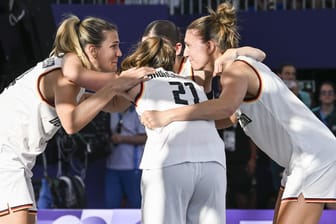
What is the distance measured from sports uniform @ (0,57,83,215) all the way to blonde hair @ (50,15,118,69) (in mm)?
115

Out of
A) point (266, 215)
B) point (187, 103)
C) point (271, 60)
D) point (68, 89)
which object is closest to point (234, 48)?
point (187, 103)

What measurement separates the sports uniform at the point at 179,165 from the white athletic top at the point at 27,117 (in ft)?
1.89

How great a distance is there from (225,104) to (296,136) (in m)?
0.52

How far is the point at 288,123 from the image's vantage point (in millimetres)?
5527

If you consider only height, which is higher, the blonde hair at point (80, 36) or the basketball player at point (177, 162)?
the blonde hair at point (80, 36)

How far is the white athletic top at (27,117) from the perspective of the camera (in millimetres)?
5453

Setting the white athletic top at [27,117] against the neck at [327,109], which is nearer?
the white athletic top at [27,117]

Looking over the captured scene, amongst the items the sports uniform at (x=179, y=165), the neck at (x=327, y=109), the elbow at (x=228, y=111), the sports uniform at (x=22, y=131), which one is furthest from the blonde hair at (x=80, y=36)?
the neck at (x=327, y=109)

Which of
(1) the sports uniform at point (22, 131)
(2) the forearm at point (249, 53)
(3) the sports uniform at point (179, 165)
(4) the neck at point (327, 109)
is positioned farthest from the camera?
(4) the neck at point (327, 109)

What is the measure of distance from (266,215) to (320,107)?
2974 mm

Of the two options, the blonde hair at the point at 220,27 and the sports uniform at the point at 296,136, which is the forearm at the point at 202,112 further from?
the blonde hair at the point at 220,27

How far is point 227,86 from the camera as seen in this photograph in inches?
211

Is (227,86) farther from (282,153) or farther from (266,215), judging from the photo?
(266,215)

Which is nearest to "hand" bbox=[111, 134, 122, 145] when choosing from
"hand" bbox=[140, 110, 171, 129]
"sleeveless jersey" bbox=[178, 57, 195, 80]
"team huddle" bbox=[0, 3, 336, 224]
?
"sleeveless jersey" bbox=[178, 57, 195, 80]
